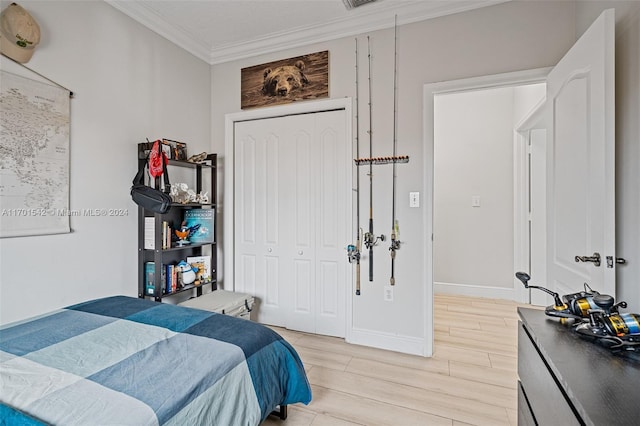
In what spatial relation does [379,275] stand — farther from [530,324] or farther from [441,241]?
[441,241]

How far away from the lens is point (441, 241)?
416cm

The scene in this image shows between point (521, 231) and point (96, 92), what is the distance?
4.38 m

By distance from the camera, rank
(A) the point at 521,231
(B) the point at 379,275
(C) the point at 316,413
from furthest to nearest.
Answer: (A) the point at 521,231 < (B) the point at 379,275 < (C) the point at 316,413

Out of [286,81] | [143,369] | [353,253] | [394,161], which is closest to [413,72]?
[394,161]

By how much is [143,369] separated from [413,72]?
255 cm

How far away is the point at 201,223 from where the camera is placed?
109 inches

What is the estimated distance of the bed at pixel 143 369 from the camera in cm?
87

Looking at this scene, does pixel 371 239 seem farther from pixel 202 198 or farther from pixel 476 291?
pixel 476 291

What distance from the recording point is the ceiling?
7.74 ft

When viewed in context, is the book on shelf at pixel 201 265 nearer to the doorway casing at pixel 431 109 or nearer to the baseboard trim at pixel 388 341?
the baseboard trim at pixel 388 341

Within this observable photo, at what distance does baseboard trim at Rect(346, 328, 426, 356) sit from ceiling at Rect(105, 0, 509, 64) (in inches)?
99.6

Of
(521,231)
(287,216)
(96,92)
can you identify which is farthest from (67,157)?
(521,231)

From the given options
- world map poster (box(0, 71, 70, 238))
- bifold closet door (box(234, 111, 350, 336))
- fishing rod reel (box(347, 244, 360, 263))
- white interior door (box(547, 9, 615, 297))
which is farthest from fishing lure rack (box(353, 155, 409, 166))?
world map poster (box(0, 71, 70, 238))

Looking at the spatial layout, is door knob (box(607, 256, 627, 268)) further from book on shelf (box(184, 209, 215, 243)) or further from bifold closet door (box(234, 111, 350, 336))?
book on shelf (box(184, 209, 215, 243))
